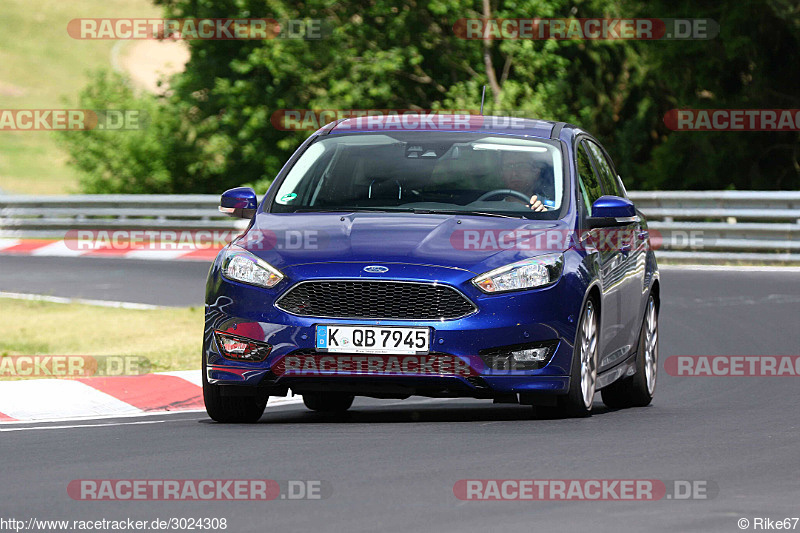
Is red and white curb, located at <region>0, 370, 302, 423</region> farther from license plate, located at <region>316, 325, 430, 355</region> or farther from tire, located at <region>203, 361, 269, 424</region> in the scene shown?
license plate, located at <region>316, 325, 430, 355</region>

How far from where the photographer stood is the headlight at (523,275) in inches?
350

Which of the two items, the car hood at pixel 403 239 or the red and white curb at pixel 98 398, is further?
the red and white curb at pixel 98 398

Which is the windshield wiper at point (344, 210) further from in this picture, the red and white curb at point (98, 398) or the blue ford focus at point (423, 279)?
the red and white curb at point (98, 398)

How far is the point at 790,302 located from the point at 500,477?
37.1 ft

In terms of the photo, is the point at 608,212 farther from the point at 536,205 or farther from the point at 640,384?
the point at 640,384

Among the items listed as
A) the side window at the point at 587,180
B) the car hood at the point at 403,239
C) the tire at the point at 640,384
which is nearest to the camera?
the car hood at the point at 403,239

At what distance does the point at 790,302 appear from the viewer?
17.9 meters

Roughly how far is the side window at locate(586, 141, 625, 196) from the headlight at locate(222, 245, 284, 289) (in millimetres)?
2888

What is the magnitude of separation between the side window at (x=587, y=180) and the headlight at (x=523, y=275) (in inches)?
40.4

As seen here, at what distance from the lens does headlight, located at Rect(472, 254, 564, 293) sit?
8891mm

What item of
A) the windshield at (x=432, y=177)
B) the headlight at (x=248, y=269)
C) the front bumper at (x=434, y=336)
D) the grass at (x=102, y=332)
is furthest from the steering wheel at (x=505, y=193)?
the grass at (x=102, y=332)

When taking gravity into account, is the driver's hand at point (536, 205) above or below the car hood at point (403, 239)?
above

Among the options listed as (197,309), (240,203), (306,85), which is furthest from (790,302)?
(306,85)

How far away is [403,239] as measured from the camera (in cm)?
910
